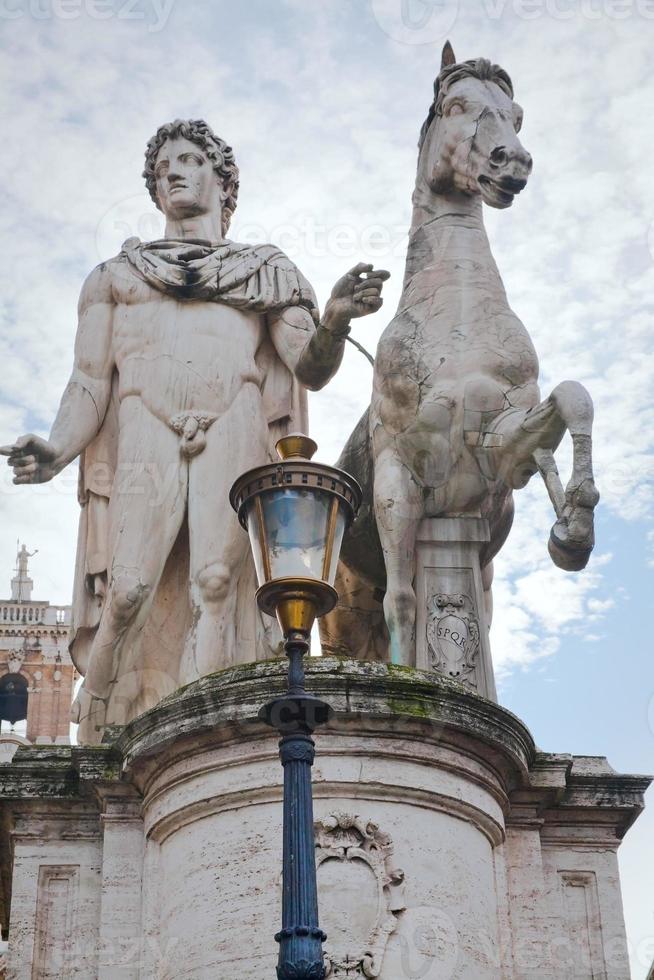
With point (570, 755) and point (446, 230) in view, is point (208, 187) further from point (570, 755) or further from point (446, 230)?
point (570, 755)

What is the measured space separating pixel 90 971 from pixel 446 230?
5223 millimetres

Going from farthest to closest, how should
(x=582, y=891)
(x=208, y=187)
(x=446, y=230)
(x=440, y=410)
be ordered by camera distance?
(x=208, y=187)
(x=446, y=230)
(x=440, y=410)
(x=582, y=891)

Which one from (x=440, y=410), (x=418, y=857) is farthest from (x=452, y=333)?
(x=418, y=857)

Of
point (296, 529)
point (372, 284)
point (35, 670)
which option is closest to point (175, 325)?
point (372, 284)

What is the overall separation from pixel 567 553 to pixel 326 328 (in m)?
2.43

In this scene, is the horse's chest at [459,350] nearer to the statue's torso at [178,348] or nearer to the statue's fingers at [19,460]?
the statue's torso at [178,348]

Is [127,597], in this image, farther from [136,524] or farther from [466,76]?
[466,76]

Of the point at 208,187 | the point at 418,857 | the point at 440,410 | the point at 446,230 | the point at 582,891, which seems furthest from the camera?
the point at 208,187

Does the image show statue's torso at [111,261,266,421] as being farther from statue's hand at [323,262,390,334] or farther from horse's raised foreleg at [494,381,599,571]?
horse's raised foreleg at [494,381,599,571]

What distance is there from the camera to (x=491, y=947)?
890 centimetres

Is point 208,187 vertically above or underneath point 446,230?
above

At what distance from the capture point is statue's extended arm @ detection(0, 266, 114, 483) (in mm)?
11539

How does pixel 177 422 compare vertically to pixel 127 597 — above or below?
above

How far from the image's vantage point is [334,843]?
8703 millimetres
